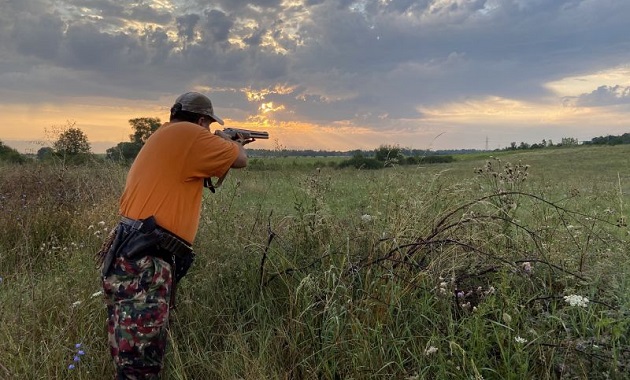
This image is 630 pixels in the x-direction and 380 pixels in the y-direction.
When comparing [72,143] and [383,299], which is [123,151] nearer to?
[72,143]

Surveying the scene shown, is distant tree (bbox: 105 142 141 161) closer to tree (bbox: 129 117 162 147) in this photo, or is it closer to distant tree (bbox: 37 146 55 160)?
tree (bbox: 129 117 162 147)

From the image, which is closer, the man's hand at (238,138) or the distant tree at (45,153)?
A: the man's hand at (238,138)

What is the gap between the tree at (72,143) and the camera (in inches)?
444

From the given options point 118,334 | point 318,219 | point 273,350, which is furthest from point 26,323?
point 318,219

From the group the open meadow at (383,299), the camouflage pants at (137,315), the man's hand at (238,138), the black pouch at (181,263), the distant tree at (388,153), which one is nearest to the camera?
the open meadow at (383,299)

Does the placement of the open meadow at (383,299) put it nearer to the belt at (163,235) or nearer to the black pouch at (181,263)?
the black pouch at (181,263)

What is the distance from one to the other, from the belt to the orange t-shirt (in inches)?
1.4

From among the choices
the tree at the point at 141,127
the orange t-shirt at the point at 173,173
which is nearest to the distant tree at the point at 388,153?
the orange t-shirt at the point at 173,173

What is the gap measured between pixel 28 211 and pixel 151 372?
5.30m

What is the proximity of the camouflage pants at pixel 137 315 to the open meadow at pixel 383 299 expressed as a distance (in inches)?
8.6

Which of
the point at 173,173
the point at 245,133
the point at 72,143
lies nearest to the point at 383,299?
the point at 173,173

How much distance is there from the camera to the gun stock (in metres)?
3.92

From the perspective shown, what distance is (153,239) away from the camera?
299 cm

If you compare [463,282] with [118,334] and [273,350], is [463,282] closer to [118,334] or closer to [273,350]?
[273,350]
